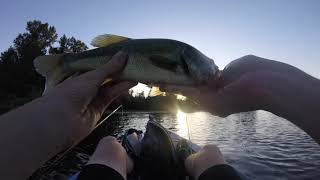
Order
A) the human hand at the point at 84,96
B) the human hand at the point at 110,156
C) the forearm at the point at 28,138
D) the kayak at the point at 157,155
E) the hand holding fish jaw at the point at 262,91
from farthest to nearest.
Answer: the kayak at the point at 157,155, the human hand at the point at 110,156, the hand holding fish jaw at the point at 262,91, the human hand at the point at 84,96, the forearm at the point at 28,138

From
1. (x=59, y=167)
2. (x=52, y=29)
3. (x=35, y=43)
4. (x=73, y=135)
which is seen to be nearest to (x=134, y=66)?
(x=73, y=135)

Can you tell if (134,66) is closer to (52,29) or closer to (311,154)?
Answer: (311,154)

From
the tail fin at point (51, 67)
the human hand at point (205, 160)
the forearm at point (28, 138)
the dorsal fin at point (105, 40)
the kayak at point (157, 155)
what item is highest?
the dorsal fin at point (105, 40)

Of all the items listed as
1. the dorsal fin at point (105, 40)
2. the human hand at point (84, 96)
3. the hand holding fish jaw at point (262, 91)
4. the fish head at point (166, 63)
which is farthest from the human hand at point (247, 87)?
the dorsal fin at point (105, 40)

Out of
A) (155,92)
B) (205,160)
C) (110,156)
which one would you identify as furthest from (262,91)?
(110,156)

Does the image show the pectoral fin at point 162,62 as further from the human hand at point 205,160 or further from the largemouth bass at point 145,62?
the human hand at point 205,160
